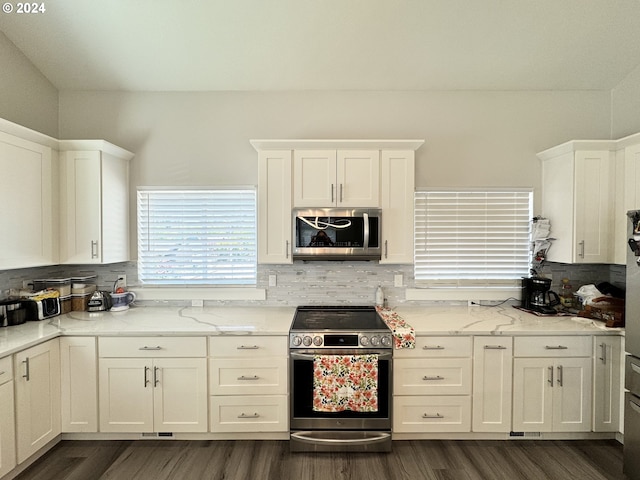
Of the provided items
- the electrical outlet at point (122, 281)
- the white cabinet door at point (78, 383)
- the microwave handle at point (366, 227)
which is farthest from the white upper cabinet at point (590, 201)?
the electrical outlet at point (122, 281)

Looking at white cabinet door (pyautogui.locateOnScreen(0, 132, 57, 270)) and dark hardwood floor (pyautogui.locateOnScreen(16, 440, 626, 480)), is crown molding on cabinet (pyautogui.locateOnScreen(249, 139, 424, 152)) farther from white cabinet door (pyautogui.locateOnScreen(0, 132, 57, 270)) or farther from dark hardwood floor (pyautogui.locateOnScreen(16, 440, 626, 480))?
dark hardwood floor (pyautogui.locateOnScreen(16, 440, 626, 480))

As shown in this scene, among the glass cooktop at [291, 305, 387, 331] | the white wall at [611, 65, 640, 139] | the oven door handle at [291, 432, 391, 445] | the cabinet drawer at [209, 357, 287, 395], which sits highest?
the white wall at [611, 65, 640, 139]

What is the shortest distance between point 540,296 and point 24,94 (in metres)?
4.86

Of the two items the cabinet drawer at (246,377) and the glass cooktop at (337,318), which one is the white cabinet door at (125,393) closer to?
the cabinet drawer at (246,377)

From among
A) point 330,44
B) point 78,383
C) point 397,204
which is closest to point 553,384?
point 397,204

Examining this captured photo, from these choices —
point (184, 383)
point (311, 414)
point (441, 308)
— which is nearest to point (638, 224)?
point (441, 308)

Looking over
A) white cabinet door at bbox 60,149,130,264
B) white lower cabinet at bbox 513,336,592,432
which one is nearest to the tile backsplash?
white cabinet door at bbox 60,149,130,264

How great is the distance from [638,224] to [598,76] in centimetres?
171

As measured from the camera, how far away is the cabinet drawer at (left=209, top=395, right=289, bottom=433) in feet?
8.34

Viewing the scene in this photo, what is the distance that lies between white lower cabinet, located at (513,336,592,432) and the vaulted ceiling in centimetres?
232

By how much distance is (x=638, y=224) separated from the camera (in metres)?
2.15

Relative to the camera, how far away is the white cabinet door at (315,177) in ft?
9.39

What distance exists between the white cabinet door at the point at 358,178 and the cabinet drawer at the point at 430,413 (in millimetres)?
1612

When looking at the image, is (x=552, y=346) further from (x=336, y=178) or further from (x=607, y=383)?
(x=336, y=178)
